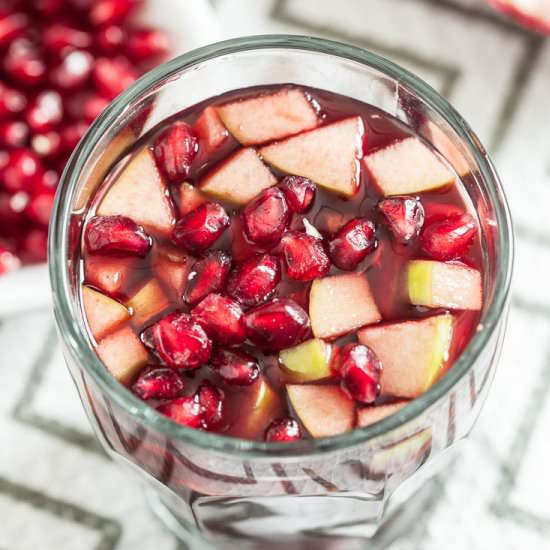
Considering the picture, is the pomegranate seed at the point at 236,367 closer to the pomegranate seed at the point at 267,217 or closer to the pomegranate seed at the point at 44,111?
the pomegranate seed at the point at 267,217

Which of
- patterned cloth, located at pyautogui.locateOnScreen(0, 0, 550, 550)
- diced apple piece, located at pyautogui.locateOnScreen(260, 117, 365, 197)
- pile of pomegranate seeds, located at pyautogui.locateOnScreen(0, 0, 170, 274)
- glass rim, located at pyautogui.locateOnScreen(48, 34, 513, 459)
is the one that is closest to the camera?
glass rim, located at pyautogui.locateOnScreen(48, 34, 513, 459)

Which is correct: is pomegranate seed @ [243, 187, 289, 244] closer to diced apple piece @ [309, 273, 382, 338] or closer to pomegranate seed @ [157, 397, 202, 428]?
diced apple piece @ [309, 273, 382, 338]

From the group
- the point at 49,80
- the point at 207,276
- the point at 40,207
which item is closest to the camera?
the point at 207,276

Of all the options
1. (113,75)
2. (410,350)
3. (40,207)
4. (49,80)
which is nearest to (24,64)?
(49,80)

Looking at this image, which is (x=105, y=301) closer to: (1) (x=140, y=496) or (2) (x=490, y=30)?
(1) (x=140, y=496)

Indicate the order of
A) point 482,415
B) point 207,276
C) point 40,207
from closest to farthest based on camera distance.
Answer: point 207,276 → point 482,415 → point 40,207

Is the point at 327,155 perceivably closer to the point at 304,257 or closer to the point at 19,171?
the point at 304,257

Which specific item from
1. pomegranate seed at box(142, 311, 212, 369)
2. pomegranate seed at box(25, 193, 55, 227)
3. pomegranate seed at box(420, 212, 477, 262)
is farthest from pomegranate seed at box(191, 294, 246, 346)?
pomegranate seed at box(25, 193, 55, 227)

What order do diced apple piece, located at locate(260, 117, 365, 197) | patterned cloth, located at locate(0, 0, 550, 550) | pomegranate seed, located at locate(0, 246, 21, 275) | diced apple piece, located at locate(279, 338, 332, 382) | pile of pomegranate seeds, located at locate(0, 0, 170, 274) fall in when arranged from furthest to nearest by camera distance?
pile of pomegranate seeds, located at locate(0, 0, 170, 274) < pomegranate seed, located at locate(0, 246, 21, 275) < patterned cloth, located at locate(0, 0, 550, 550) < diced apple piece, located at locate(260, 117, 365, 197) < diced apple piece, located at locate(279, 338, 332, 382)
